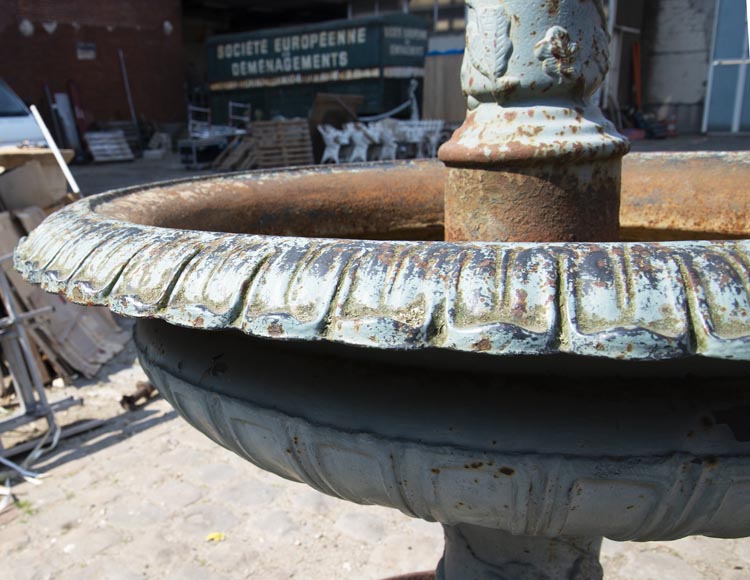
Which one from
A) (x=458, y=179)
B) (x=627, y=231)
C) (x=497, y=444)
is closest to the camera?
(x=497, y=444)

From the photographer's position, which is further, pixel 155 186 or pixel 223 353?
pixel 155 186

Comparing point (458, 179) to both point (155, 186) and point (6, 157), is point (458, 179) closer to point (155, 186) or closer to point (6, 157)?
point (155, 186)

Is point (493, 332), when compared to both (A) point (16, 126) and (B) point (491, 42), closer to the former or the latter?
(B) point (491, 42)

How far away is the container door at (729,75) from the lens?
14570mm

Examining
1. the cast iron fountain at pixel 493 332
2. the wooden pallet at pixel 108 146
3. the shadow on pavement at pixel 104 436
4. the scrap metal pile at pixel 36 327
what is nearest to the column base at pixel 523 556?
the cast iron fountain at pixel 493 332

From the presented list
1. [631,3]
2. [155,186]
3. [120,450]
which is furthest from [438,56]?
[155,186]

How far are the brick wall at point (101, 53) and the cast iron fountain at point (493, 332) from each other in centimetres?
1566

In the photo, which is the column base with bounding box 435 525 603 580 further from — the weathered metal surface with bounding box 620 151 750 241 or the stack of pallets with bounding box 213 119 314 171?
the stack of pallets with bounding box 213 119 314 171

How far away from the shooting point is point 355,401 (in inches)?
33.2

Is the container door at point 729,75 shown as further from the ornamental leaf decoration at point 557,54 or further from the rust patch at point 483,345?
the rust patch at point 483,345

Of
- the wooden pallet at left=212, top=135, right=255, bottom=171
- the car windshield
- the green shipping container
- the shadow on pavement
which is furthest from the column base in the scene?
the green shipping container

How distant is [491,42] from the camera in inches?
42.8

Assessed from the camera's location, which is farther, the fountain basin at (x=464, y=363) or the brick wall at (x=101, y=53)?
the brick wall at (x=101, y=53)

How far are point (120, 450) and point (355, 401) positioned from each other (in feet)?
8.59
